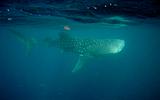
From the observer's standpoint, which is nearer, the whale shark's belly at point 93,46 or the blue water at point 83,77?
the whale shark's belly at point 93,46

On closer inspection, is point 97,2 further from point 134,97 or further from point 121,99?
point 134,97

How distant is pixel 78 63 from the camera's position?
778 inches

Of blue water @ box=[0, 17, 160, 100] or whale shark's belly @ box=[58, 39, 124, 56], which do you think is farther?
blue water @ box=[0, 17, 160, 100]

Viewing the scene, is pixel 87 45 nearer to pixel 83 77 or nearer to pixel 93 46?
pixel 93 46

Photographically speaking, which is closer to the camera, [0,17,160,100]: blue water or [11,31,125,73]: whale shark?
[11,31,125,73]: whale shark

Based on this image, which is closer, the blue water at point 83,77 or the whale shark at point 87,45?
the whale shark at point 87,45

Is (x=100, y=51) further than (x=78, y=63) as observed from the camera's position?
No

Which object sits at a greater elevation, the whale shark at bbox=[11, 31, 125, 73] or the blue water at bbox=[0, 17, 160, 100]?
the whale shark at bbox=[11, 31, 125, 73]

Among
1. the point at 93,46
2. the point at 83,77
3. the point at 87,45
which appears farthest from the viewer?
the point at 83,77

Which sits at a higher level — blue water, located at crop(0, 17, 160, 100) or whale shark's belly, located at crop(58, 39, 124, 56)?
whale shark's belly, located at crop(58, 39, 124, 56)

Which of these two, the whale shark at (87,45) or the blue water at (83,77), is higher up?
the whale shark at (87,45)

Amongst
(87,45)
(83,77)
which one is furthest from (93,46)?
(83,77)

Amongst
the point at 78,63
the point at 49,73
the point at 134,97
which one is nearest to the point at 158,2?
the point at 78,63

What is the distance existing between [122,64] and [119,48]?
152949 millimetres
